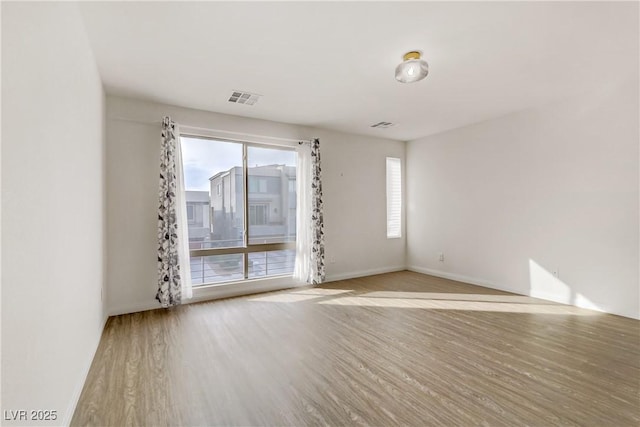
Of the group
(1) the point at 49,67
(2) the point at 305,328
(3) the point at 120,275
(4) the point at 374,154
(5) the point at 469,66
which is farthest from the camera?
(4) the point at 374,154

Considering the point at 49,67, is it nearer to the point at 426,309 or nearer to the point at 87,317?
the point at 87,317

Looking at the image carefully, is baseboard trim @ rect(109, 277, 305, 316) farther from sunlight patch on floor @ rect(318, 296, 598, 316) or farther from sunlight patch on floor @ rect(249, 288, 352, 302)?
sunlight patch on floor @ rect(318, 296, 598, 316)

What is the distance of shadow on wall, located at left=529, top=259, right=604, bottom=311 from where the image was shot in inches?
153

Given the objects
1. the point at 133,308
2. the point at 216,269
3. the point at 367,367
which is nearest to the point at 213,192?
the point at 216,269

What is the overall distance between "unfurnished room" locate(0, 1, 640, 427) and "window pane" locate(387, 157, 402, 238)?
0.21m

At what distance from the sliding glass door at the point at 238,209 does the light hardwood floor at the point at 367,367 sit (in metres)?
0.78

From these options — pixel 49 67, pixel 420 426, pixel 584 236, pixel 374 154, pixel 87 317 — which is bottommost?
pixel 420 426

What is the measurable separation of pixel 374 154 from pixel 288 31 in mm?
3779

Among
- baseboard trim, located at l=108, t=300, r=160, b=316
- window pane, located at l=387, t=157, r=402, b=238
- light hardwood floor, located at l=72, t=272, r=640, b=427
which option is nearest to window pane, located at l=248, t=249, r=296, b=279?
light hardwood floor, located at l=72, t=272, r=640, b=427

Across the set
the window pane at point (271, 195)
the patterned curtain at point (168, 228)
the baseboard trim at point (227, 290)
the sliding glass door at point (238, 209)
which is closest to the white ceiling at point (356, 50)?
the patterned curtain at point (168, 228)

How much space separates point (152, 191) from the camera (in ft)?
13.0

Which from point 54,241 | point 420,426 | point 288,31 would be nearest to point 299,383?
point 420,426

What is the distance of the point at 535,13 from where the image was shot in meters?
2.22

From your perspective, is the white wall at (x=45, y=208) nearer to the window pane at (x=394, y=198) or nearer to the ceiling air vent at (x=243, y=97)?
the ceiling air vent at (x=243, y=97)
